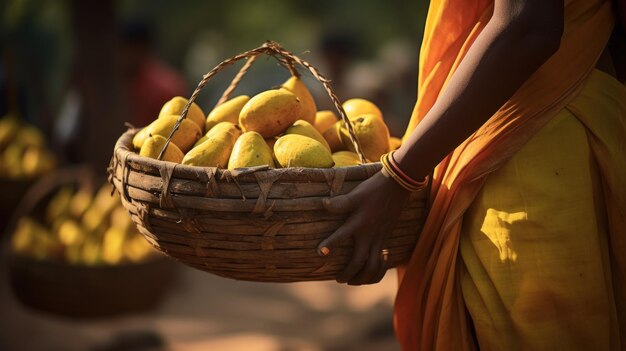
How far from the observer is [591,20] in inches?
69.2

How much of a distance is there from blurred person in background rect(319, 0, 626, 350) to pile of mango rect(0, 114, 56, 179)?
4.30m

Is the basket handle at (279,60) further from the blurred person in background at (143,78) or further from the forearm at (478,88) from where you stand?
the blurred person in background at (143,78)

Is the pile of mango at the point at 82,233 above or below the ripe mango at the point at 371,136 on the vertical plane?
below

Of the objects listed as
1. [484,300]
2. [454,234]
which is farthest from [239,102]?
[484,300]

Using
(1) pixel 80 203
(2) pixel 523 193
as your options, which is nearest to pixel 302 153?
(2) pixel 523 193

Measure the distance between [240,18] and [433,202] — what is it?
44.8 feet

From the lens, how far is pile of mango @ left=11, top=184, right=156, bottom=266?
4.30m

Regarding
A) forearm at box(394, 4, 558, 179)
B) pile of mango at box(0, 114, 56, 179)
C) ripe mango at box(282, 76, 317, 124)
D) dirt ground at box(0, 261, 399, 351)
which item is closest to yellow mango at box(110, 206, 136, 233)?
dirt ground at box(0, 261, 399, 351)

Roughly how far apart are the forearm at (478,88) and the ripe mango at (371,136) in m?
0.34

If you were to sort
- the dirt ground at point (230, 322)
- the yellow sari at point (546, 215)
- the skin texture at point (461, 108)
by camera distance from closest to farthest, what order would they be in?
1. the skin texture at point (461, 108)
2. the yellow sari at point (546, 215)
3. the dirt ground at point (230, 322)

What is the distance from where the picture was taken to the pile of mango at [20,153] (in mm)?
5473

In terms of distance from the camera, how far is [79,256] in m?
4.25

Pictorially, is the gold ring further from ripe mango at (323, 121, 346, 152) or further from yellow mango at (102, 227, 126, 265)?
yellow mango at (102, 227, 126, 265)

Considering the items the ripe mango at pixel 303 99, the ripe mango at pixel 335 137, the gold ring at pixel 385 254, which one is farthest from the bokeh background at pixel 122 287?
the gold ring at pixel 385 254
